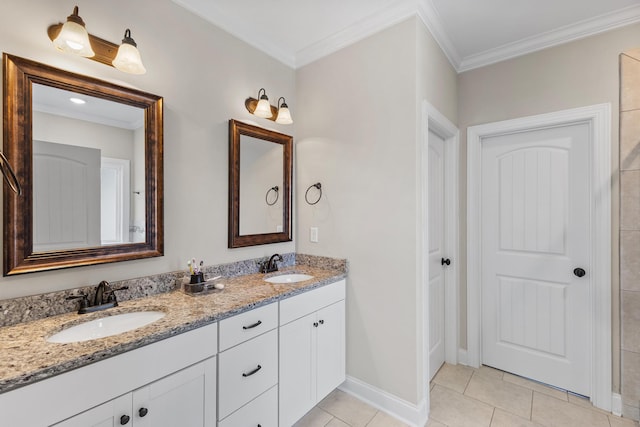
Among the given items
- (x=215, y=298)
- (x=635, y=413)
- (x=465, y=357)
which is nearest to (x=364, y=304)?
(x=215, y=298)

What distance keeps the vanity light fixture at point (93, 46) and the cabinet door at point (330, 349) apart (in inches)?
68.2

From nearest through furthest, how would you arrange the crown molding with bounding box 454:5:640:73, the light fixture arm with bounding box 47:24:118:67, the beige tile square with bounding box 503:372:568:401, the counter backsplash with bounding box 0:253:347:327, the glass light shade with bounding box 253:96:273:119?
the counter backsplash with bounding box 0:253:347:327 < the light fixture arm with bounding box 47:24:118:67 < the crown molding with bounding box 454:5:640:73 < the glass light shade with bounding box 253:96:273:119 < the beige tile square with bounding box 503:372:568:401

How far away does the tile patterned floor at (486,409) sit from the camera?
1.87 meters

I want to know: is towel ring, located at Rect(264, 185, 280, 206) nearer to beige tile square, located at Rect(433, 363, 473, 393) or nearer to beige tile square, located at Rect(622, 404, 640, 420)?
beige tile square, located at Rect(433, 363, 473, 393)

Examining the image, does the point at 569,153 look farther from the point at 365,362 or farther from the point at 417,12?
the point at 365,362

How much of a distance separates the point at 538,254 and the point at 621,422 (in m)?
1.14

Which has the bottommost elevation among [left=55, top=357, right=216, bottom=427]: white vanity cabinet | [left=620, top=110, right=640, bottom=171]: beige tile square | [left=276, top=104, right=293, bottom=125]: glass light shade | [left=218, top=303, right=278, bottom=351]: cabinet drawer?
[left=55, top=357, right=216, bottom=427]: white vanity cabinet

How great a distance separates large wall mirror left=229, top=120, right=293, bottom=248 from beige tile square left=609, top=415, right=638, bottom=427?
2.51 metres

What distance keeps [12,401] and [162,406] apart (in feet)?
1.50

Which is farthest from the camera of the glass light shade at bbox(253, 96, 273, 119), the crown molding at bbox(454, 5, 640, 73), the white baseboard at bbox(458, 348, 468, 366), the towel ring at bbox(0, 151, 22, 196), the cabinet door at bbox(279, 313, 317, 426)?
the white baseboard at bbox(458, 348, 468, 366)

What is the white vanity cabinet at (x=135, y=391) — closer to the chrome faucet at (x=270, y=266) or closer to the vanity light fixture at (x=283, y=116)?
the chrome faucet at (x=270, y=266)

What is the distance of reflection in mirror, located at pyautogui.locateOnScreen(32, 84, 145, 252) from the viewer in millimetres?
1298

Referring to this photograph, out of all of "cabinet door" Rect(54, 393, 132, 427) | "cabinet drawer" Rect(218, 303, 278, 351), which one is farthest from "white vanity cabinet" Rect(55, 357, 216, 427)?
"cabinet drawer" Rect(218, 303, 278, 351)

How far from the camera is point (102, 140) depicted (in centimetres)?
148
